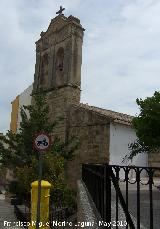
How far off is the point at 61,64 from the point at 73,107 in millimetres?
3115

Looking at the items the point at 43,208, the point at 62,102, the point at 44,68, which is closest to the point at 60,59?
the point at 44,68

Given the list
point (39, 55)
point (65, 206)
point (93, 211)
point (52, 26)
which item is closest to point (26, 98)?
point (39, 55)

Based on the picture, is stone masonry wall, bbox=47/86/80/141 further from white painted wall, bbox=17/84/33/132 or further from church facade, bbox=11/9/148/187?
white painted wall, bbox=17/84/33/132

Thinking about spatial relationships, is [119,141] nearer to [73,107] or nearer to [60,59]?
[73,107]

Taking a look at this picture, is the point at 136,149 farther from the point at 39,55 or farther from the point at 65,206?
the point at 39,55

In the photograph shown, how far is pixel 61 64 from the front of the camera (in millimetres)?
22344

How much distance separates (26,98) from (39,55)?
16.7 ft

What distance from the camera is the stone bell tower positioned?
21.2m

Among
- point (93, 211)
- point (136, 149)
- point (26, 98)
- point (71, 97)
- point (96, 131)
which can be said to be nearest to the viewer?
point (93, 211)

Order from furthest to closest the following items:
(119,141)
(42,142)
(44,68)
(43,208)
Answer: (44,68) → (119,141) → (43,208) → (42,142)

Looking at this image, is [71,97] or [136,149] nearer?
[136,149]

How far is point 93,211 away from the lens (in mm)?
5043

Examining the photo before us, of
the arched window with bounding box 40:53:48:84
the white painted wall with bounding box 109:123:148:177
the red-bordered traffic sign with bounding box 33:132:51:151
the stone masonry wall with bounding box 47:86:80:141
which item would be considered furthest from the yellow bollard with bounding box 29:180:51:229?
the arched window with bounding box 40:53:48:84

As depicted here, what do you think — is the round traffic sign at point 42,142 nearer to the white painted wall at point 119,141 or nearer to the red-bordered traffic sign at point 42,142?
the red-bordered traffic sign at point 42,142
